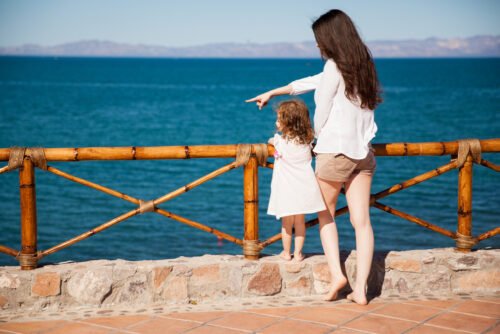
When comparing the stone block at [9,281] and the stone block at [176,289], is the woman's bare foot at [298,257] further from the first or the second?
the stone block at [9,281]

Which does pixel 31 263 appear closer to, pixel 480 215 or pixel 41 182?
pixel 480 215

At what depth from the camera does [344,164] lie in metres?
3.29

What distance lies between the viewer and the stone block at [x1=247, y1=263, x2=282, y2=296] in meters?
3.70

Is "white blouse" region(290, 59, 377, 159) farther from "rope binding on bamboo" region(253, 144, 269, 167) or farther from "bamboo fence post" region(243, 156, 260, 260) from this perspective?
"bamboo fence post" region(243, 156, 260, 260)

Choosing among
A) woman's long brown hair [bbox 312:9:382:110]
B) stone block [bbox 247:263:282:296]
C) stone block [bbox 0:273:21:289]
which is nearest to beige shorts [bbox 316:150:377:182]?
woman's long brown hair [bbox 312:9:382:110]

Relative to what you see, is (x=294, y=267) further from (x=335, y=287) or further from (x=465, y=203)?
(x=465, y=203)

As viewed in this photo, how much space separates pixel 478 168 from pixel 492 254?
14.6 metres

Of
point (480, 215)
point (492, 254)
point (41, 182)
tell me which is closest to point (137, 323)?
point (492, 254)

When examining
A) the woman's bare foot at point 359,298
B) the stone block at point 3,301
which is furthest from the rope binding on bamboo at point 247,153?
the stone block at point 3,301

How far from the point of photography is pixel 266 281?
370cm

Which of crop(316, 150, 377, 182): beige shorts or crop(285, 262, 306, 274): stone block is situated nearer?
crop(316, 150, 377, 182): beige shorts

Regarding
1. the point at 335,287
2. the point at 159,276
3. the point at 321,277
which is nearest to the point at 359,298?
the point at 335,287

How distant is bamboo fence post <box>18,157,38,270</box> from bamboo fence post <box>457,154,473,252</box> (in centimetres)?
282

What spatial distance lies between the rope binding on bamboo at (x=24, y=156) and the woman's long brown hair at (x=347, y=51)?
1.85 metres
